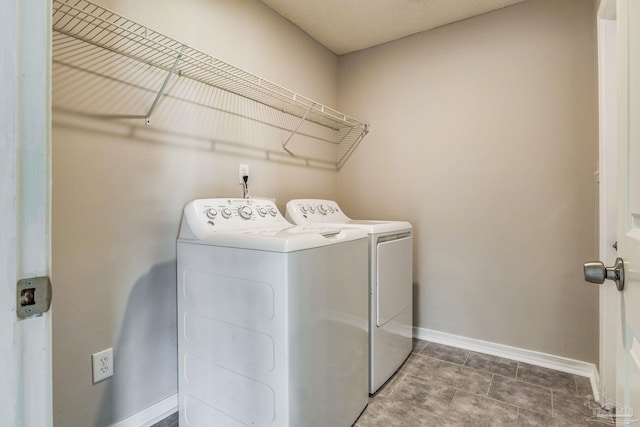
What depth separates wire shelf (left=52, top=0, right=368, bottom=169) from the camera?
122 centimetres

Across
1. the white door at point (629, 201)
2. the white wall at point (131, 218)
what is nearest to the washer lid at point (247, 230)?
the white wall at point (131, 218)

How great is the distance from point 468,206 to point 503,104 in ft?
2.45

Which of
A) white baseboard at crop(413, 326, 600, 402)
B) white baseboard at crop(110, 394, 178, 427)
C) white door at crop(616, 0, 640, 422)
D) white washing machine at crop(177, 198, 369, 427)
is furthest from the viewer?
white baseboard at crop(413, 326, 600, 402)

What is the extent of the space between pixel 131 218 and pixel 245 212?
53 cm

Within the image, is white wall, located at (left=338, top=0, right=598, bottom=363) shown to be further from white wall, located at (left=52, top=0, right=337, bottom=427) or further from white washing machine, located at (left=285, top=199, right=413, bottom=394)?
white wall, located at (left=52, top=0, right=337, bottom=427)

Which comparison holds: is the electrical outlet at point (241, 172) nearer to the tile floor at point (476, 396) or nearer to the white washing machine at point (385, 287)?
the white washing machine at point (385, 287)

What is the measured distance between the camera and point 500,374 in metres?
1.96

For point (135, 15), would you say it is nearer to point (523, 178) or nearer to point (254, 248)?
point (254, 248)

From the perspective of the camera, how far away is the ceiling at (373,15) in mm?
2133

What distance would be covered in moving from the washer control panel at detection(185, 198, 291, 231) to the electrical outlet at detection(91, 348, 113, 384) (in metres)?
0.65

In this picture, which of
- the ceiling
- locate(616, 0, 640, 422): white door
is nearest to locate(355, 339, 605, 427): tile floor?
locate(616, 0, 640, 422): white door

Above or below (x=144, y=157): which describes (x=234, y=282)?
below

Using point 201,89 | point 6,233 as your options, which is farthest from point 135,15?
point 6,233

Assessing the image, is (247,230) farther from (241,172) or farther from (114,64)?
(114,64)
